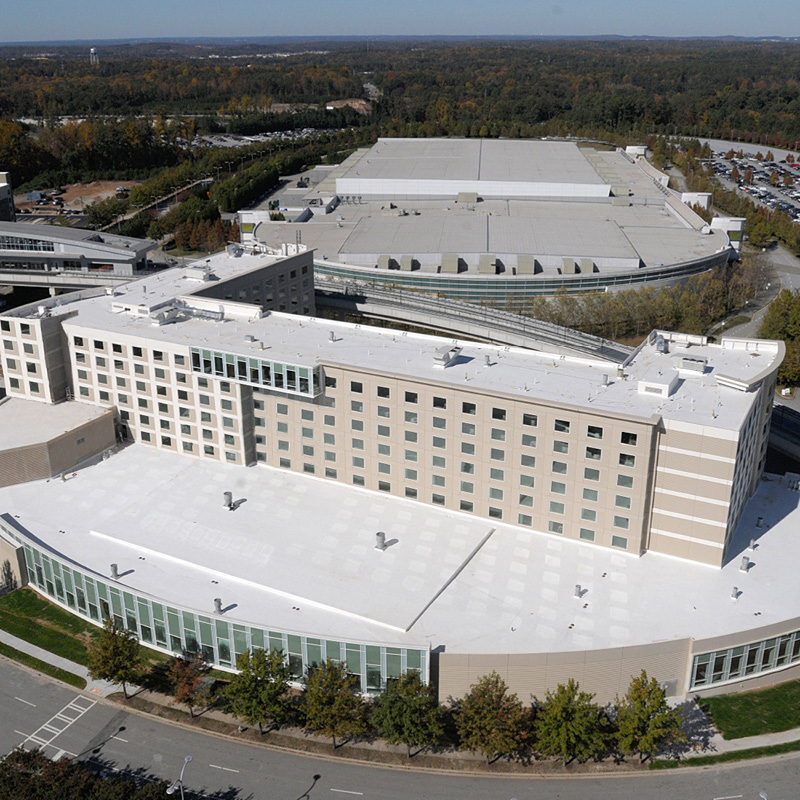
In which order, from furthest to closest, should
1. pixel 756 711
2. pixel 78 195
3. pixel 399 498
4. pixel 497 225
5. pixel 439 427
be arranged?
pixel 78 195
pixel 497 225
pixel 399 498
pixel 439 427
pixel 756 711

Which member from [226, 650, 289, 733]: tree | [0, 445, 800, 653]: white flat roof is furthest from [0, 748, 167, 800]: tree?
[0, 445, 800, 653]: white flat roof

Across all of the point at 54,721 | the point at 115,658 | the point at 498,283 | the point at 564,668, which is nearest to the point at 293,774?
the point at 115,658

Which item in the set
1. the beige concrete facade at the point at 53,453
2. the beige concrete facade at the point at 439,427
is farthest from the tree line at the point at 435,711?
the beige concrete facade at the point at 53,453

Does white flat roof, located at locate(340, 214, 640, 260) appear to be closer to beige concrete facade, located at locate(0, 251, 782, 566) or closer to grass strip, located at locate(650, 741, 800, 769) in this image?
beige concrete facade, located at locate(0, 251, 782, 566)

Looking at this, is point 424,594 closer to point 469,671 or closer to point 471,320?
point 469,671

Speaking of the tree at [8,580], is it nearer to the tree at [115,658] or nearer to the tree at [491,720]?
the tree at [115,658]

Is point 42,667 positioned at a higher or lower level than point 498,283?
lower

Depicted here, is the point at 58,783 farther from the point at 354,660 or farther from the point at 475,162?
the point at 475,162
